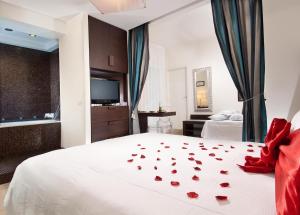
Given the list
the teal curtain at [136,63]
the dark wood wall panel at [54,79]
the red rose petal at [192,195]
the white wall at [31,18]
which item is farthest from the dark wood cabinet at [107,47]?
the red rose petal at [192,195]

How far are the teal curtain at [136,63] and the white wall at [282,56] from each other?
2000 millimetres

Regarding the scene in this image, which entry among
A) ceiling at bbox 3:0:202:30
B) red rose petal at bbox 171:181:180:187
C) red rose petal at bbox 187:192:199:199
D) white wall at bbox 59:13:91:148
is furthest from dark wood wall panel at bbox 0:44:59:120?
red rose petal at bbox 187:192:199:199

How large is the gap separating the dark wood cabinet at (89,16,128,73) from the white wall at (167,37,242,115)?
2186 millimetres

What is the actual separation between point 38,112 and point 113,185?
15.7ft

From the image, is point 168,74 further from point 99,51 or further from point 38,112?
point 38,112

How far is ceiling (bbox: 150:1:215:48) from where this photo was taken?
3411 mm

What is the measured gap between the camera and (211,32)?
4.52m

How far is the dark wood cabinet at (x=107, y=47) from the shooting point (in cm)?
330

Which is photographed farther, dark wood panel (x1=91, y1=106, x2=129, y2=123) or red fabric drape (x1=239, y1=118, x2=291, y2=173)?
dark wood panel (x1=91, y1=106, x2=129, y2=123)

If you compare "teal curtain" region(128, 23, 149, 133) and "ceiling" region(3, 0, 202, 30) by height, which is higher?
"ceiling" region(3, 0, 202, 30)

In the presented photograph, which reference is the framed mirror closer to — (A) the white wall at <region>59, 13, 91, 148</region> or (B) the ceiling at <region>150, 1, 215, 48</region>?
(B) the ceiling at <region>150, 1, 215, 48</region>

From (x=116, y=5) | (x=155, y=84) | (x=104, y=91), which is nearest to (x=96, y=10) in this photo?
(x=116, y=5)

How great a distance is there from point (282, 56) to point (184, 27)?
2083 mm

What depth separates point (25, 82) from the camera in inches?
181
